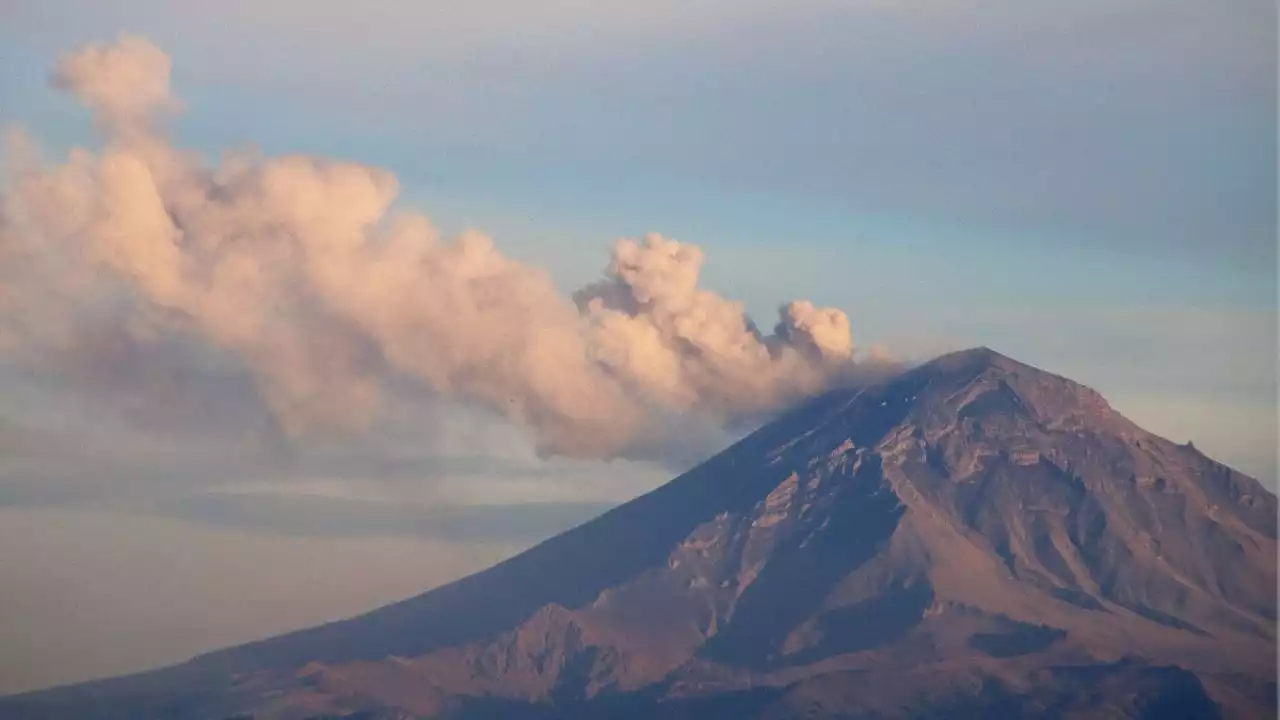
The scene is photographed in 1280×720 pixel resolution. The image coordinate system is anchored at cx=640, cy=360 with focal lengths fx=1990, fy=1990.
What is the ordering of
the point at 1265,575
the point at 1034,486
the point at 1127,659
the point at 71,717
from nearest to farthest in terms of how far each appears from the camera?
the point at 71,717 → the point at 1127,659 → the point at 1265,575 → the point at 1034,486

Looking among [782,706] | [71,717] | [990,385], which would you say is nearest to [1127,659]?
[782,706]

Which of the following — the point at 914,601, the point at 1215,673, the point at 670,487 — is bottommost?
the point at 1215,673

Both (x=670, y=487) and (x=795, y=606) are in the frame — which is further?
(x=670, y=487)

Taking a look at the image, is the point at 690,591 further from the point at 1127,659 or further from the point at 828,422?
the point at 1127,659

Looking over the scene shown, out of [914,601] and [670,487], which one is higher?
[670,487]

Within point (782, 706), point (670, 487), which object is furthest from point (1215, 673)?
point (670, 487)

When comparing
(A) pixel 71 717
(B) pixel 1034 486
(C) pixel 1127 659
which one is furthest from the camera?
(B) pixel 1034 486
